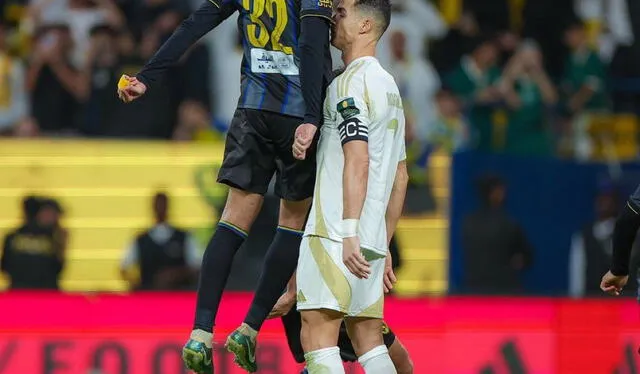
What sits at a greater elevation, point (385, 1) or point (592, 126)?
point (385, 1)

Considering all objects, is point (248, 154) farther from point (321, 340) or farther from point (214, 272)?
point (321, 340)

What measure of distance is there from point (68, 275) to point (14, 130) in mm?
1506

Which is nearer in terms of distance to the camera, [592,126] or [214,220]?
[214,220]

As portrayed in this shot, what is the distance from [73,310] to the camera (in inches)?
364

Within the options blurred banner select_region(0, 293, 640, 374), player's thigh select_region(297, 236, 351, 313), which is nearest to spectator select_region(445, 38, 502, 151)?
blurred banner select_region(0, 293, 640, 374)

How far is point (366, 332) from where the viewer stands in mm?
6684

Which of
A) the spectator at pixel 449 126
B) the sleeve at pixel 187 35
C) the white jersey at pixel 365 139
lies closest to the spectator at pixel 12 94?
the spectator at pixel 449 126

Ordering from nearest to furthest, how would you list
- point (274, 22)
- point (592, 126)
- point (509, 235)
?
1. point (274, 22)
2. point (509, 235)
3. point (592, 126)

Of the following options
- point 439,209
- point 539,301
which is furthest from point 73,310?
point 439,209

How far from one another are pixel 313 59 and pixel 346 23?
0.23 m

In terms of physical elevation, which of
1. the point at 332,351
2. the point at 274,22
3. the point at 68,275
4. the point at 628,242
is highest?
the point at 274,22

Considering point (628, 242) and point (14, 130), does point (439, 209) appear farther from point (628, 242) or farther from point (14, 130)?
point (628, 242)

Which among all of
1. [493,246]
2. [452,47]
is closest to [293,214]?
[493,246]

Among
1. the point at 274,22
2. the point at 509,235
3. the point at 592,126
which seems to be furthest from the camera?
the point at 592,126
